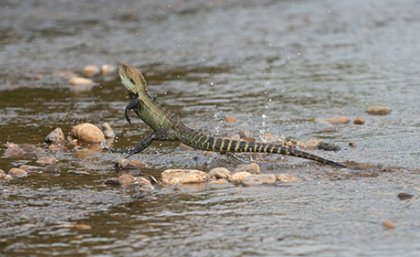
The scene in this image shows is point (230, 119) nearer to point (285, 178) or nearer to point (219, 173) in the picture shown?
point (219, 173)

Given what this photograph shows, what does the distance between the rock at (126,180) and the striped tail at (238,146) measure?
99 cm

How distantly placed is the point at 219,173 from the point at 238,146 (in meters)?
0.59

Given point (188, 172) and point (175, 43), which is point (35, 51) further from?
point (188, 172)

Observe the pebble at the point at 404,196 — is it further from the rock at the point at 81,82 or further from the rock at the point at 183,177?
the rock at the point at 81,82

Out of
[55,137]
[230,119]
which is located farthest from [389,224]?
[230,119]

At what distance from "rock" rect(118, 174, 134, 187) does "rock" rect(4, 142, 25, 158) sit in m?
1.61

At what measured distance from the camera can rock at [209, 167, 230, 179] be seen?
27.5 ft

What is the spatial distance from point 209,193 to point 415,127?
10.3ft

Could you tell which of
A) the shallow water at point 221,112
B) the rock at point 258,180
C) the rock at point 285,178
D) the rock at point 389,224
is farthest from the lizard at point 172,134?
the rock at point 389,224

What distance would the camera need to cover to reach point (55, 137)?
1013 cm

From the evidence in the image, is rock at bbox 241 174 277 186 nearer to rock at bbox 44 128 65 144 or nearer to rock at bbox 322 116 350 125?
rock at bbox 44 128 65 144

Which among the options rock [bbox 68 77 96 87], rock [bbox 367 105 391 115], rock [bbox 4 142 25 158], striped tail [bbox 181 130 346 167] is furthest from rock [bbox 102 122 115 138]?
rock [bbox 68 77 96 87]

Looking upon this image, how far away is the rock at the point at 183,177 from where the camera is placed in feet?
27.2

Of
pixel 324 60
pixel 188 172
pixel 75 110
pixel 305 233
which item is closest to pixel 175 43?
pixel 324 60
